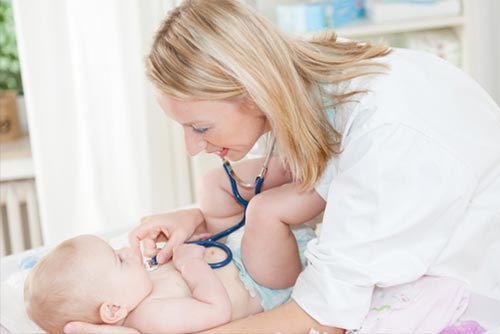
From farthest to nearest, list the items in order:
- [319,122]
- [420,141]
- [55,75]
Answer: [55,75]
[319,122]
[420,141]

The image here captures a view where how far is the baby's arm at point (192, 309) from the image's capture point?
141 centimetres

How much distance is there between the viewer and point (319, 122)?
1438 mm

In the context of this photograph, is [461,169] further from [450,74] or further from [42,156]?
[42,156]

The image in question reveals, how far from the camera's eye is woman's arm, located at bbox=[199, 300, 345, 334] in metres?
1.37

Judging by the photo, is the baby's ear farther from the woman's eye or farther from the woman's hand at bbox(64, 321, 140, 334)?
the woman's eye

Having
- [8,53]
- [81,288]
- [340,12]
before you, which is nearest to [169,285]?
[81,288]

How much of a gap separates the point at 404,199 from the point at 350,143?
0.14 m

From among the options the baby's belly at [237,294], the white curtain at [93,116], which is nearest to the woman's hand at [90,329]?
the baby's belly at [237,294]

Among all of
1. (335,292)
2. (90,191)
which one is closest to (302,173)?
(335,292)

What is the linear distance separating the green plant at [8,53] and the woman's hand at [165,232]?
1569 mm

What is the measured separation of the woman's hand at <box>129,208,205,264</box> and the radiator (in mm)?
1201

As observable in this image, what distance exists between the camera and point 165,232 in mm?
→ 1705

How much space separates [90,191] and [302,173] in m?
1.28

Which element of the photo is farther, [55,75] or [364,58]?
[55,75]
